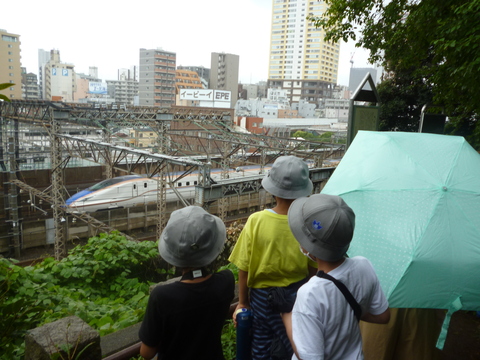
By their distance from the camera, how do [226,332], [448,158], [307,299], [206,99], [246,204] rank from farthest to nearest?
[206,99] → [246,204] → [226,332] → [448,158] → [307,299]

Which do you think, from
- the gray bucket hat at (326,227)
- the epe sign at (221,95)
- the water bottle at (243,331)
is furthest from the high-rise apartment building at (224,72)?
the gray bucket hat at (326,227)

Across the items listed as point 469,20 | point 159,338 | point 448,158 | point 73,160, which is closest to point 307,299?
point 159,338

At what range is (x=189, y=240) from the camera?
1.66 m

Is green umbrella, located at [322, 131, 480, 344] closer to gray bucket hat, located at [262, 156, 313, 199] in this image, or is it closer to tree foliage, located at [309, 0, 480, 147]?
gray bucket hat, located at [262, 156, 313, 199]

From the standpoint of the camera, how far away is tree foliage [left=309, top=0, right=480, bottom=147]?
15.5 ft

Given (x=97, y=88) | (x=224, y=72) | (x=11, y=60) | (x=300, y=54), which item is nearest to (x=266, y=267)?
(x=11, y=60)

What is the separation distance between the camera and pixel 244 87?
266ft

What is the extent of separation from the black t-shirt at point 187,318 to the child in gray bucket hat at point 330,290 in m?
0.35

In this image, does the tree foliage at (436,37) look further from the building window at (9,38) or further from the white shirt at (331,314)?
the building window at (9,38)

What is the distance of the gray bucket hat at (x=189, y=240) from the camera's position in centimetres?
166

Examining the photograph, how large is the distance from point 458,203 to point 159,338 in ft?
5.80

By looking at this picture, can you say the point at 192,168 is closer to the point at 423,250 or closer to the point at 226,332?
the point at 226,332

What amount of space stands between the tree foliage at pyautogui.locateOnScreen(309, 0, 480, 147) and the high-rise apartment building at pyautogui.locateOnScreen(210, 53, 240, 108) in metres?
54.6

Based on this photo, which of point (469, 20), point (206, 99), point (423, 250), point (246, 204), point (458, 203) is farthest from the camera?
point (206, 99)
